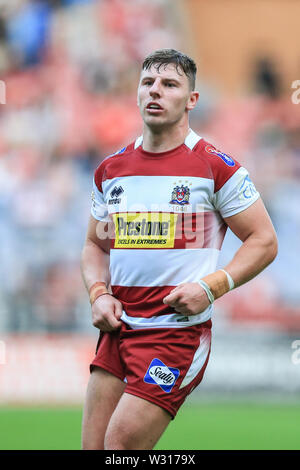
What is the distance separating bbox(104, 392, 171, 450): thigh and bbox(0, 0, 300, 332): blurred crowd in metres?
7.54

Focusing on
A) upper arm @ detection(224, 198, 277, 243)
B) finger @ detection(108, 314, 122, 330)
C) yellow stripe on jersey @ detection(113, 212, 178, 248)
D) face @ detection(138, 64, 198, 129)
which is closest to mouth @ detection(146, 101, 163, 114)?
face @ detection(138, 64, 198, 129)

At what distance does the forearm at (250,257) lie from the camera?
3.93 m

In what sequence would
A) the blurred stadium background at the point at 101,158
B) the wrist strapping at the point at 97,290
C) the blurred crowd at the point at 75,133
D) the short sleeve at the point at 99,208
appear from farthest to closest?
the blurred crowd at the point at 75,133 → the blurred stadium background at the point at 101,158 → the short sleeve at the point at 99,208 → the wrist strapping at the point at 97,290

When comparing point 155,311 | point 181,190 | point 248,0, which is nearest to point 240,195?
point 181,190

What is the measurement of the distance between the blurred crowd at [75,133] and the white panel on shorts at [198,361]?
24.1 ft

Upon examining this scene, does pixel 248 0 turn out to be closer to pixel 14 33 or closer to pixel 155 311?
pixel 14 33

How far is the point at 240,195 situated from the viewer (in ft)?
13.0

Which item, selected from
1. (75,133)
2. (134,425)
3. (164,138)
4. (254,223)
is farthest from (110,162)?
(75,133)

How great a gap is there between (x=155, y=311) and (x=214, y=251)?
0.43 metres

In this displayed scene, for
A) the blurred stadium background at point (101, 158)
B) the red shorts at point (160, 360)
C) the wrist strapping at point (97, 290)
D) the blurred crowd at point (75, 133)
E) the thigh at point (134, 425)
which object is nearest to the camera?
the thigh at point (134, 425)

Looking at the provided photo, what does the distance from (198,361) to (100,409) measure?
1.74 ft

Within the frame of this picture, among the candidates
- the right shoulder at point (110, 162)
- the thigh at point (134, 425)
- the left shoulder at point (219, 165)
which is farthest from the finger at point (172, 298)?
the right shoulder at point (110, 162)

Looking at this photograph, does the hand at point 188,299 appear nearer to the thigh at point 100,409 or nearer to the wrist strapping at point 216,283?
the wrist strapping at point 216,283

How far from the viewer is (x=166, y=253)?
3.98 meters
